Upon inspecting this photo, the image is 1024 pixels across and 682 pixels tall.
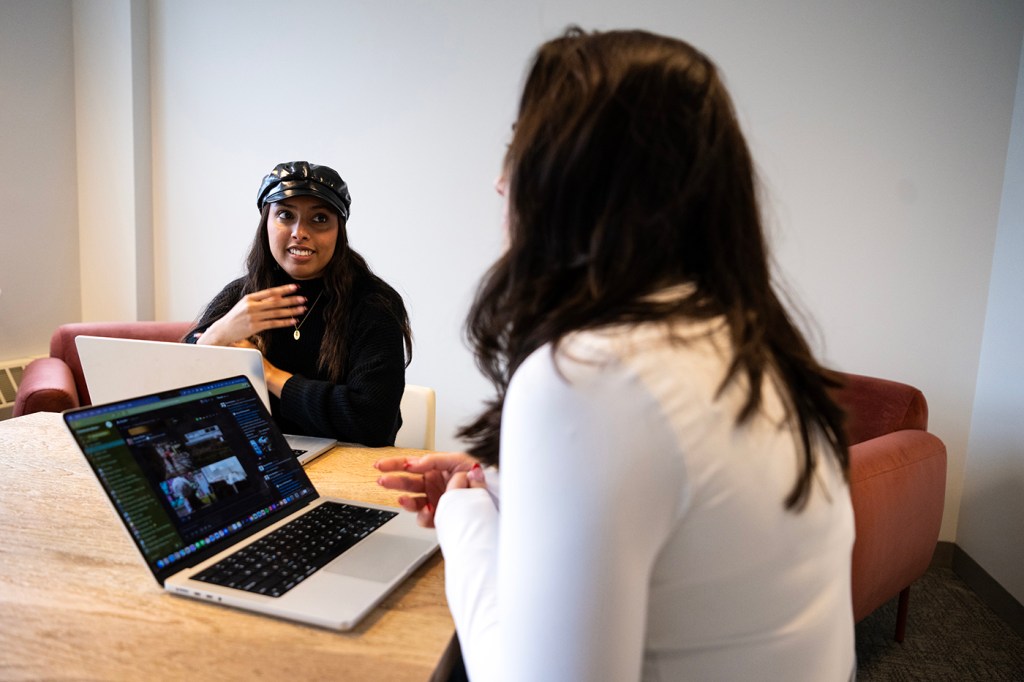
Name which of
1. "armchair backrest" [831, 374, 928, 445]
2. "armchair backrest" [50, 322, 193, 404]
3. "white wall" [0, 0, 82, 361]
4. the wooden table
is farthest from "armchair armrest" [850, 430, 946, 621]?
"white wall" [0, 0, 82, 361]

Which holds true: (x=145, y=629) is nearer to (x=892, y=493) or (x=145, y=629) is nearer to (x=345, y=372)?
(x=345, y=372)

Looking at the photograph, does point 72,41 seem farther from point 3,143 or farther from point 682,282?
point 682,282

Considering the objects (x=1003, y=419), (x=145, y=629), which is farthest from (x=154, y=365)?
(x=1003, y=419)

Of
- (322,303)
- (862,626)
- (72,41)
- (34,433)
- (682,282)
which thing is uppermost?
(72,41)

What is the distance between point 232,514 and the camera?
100 cm

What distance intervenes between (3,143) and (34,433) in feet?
8.03

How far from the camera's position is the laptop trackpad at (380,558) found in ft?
3.00

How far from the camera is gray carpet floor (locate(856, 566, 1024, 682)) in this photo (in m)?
2.24

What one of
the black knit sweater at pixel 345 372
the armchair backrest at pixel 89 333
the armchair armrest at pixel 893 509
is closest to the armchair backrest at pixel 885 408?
the armchair armrest at pixel 893 509

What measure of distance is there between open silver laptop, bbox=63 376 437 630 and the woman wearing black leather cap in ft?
2.24

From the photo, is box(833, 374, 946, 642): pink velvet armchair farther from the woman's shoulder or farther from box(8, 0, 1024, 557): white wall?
the woman's shoulder

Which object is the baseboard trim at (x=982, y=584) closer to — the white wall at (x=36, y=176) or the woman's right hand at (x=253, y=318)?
the woman's right hand at (x=253, y=318)

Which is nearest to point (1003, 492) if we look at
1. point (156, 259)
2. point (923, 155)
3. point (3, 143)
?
point (923, 155)

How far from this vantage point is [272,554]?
953mm
